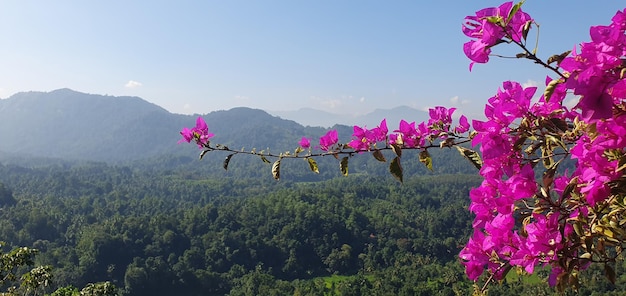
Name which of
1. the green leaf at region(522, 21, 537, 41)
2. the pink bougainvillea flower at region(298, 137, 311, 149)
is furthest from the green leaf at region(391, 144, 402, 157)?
the green leaf at region(522, 21, 537, 41)

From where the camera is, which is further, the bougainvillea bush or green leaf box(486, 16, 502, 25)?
green leaf box(486, 16, 502, 25)

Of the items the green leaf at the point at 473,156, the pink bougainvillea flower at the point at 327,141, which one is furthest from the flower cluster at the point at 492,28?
the pink bougainvillea flower at the point at 327,141

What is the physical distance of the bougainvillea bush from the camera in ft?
2.49

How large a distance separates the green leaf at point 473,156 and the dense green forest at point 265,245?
79.9 ft

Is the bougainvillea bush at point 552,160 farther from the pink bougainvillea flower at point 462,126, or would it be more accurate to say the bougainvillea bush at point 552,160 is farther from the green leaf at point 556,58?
the pink bougainvillea flower at point 462,126

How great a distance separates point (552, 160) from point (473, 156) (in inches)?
10.1

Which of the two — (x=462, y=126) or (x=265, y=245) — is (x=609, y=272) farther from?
(x=265, y=245)

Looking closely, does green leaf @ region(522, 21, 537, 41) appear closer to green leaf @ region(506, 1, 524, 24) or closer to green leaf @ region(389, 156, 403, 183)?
green leaf @ region(506, 1, 524, 24)

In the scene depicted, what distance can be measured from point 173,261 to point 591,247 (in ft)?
137

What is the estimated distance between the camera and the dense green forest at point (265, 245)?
3297cm

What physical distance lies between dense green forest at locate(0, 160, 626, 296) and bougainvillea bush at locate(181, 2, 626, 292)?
963 inches

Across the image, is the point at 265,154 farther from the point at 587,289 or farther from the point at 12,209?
the point at 12,209

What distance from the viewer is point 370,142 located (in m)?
1.60

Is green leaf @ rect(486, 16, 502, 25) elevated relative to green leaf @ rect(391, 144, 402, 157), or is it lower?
elevated
